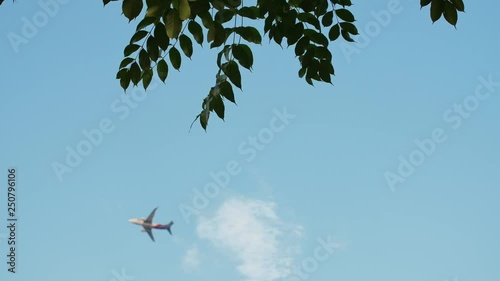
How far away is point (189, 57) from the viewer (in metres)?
4.82

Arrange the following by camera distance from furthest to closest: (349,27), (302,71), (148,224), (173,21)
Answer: (148,224) → (302,71) → (349,27) → (173,21)

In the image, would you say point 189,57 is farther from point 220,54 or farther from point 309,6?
point 309,6

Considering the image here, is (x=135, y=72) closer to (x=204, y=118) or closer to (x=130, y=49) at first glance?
(x=130, y=49)

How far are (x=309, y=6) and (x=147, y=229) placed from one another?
63.7m

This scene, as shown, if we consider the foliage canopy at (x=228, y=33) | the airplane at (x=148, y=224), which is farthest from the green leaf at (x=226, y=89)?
the airplane at (x=148, y=224)

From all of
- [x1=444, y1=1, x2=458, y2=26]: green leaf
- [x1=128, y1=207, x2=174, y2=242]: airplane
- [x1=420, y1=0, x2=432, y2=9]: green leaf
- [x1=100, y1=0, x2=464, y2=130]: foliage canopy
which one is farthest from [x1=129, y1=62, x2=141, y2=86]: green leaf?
[x1=128, y1=207, x2=174, y2=242]: airplane

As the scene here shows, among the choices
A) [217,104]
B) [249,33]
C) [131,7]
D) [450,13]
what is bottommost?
[450,13]

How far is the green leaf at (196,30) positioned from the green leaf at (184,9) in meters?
1.09

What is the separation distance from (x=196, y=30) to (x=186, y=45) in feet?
0.50

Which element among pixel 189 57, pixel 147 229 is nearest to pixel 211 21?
pixel 189 57

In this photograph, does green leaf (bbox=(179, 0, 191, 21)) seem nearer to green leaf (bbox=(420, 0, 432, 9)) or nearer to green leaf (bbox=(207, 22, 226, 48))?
green leaf (bbox=(207, 22, 226, 48))

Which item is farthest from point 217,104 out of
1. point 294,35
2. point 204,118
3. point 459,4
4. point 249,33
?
point 459,4

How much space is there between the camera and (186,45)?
4805 millimetres

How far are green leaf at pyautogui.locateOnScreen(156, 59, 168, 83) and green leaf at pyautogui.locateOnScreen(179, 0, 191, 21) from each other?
1.60 metres
